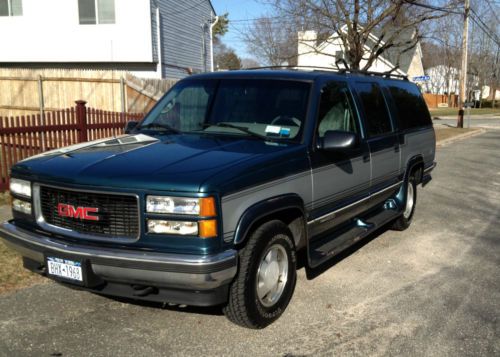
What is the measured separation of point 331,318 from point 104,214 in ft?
6.46

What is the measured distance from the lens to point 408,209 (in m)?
6.93

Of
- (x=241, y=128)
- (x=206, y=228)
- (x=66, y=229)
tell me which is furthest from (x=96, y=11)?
(x=206, y=228)

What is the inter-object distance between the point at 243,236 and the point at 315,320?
112 centimetres

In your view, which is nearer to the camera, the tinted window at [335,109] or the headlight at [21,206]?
the headlight at [21,206]

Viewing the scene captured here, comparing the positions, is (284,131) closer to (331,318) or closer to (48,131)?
(331,318)

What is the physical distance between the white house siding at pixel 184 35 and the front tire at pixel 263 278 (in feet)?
65.7

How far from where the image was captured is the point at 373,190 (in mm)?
5586

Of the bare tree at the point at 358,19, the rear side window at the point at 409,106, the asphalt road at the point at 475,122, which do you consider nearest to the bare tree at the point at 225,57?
the asphalt road at the point at 475,122

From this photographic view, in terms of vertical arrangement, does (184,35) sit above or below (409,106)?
above

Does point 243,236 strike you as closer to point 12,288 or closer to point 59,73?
point 12,288

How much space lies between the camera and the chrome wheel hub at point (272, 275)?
3.82 m

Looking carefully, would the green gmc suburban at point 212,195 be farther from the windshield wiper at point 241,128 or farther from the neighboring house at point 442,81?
the neighboring house at point 442,81

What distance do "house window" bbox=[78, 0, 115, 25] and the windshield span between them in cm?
1854

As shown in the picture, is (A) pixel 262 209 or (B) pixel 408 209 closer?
(A) pixel 262 209
